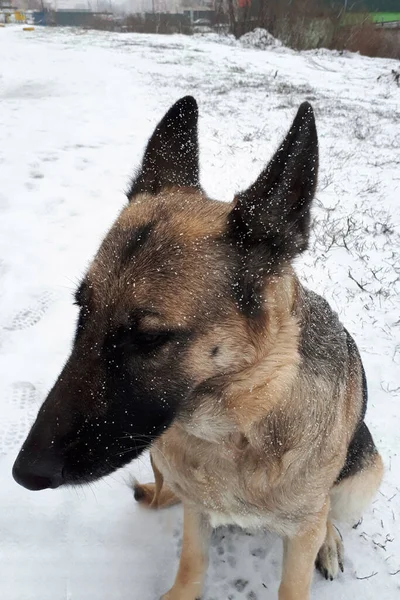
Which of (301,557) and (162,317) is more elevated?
(162,317)

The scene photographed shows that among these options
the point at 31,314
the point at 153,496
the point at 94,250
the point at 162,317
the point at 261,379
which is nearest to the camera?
the point at 162,317

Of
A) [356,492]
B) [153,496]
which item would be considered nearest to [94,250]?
[153,496]

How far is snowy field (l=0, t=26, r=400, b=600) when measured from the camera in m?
2.32

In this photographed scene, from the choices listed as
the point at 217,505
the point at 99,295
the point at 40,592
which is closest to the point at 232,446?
the point at 217,505

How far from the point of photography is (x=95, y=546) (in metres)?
2.36

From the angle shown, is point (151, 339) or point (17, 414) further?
point (17, 414)

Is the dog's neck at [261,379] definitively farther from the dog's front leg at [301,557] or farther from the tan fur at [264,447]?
the dog's front leg at [301,557]

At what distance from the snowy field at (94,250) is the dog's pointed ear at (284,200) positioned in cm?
170

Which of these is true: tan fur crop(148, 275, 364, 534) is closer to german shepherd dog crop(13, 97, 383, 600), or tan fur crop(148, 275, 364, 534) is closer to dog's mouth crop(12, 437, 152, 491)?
german shepherd dog crop(13, 97, 383, 600)

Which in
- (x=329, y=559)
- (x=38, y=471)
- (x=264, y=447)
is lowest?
(x=329, y=559)

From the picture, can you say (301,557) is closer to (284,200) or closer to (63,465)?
(63,465)

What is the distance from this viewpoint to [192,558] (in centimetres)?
216

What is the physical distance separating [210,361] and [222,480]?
62 centimetres

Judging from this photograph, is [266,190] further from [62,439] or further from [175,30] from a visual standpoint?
[175,30]
